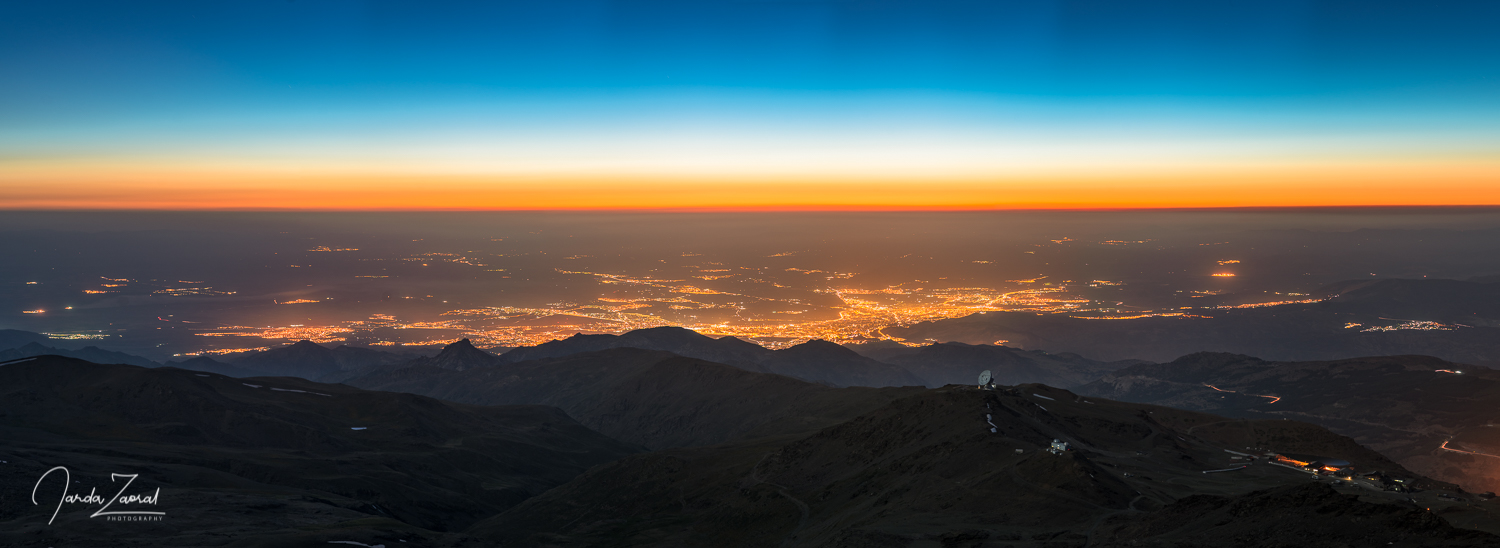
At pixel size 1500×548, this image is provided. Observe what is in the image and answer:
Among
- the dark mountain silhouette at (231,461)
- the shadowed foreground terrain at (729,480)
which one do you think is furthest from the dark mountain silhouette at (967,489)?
the dark mountain silhouette at (231,461)

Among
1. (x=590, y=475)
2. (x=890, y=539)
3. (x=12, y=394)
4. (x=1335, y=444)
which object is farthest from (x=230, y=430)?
(x=1335, y=444)

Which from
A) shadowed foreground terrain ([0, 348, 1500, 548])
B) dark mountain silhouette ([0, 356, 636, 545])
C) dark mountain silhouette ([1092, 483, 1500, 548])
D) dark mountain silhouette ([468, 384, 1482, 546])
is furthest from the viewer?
dark mountain silhouette ([0, 356, 636, 545])

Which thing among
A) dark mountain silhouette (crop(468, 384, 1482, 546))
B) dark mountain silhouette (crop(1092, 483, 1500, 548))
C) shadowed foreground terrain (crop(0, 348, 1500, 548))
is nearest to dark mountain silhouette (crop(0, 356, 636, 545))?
shadowed foreground terrain (crop(0, 348, 1500, 548))

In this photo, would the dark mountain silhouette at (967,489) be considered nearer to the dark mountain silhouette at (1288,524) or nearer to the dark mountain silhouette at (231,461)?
the dark mountain silhouette at (1288,524)

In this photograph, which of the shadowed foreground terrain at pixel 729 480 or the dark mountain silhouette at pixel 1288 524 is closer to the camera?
the dark mountain silhouette at pixel 1288 524

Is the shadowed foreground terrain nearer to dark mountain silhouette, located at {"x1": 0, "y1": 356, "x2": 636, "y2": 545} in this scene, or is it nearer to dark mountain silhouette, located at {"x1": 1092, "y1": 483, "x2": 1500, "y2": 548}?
dark mountain silhouette, located at {"x1": 1092, "y1": 483, "x2": 1500, "y2": 548}
